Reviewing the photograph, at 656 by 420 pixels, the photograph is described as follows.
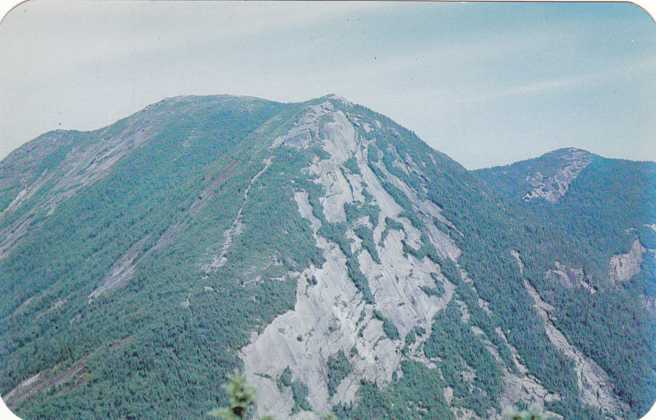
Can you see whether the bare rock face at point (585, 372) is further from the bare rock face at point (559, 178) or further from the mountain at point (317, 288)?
the bare rock face at point (559, 178)

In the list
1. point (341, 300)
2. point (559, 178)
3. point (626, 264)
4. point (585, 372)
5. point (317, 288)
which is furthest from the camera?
point (559, 178)

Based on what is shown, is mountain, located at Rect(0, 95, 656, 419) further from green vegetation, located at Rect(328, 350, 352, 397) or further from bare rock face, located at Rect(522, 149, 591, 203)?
bare rock face, located at Rect(522, 149, 591, 203)

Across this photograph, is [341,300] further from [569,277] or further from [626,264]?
[626,264]

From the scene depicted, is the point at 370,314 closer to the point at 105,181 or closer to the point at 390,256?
the point at 390,256

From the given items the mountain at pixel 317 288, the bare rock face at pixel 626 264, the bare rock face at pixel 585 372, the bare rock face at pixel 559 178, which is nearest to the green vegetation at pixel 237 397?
the mountain at pixel 317 288

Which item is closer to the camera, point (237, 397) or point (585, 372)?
point (237, 397)

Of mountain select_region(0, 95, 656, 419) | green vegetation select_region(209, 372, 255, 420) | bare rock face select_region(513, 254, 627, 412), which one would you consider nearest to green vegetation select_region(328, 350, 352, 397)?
mountain select_region(0, 95, 656, 419)

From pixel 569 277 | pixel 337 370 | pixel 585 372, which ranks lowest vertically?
pixel 585 372

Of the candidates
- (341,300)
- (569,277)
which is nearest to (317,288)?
(341,300)
